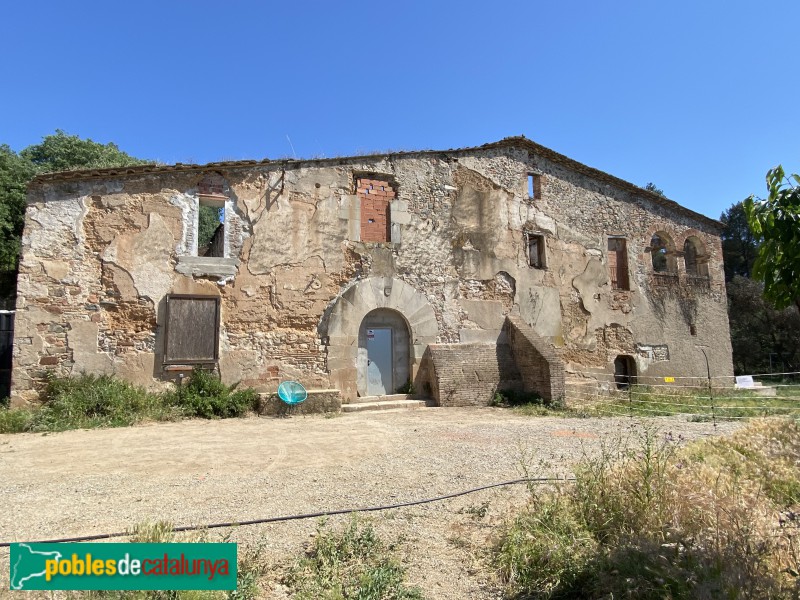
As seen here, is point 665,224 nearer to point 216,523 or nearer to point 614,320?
point 614,320

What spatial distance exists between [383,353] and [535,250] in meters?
5.49

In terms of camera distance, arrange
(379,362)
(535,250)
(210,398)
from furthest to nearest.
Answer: (535,250), (379,362), (210,398)

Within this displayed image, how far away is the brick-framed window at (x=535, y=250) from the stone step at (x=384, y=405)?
5161 mm

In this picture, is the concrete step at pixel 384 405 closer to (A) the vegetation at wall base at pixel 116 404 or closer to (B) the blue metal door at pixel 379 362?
(B) the blue metal door at pixel 379 362

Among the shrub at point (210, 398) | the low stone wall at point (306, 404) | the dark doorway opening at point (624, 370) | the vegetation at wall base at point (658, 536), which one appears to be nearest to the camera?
the vegetation at wall base at point (658, 536)

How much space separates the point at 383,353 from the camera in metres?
11.3

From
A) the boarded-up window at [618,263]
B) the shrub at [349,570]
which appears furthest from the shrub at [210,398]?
the boarded-up window at [618,263]

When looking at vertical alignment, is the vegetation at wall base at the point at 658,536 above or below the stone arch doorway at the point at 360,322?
below

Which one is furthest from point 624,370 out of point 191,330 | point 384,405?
point 191,330

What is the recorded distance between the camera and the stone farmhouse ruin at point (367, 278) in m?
9.23

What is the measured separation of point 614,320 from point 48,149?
2328 cm

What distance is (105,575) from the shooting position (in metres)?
2.15

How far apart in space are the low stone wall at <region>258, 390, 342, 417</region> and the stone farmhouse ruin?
0.17 m

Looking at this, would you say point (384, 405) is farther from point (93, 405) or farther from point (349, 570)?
point (349, 570)
